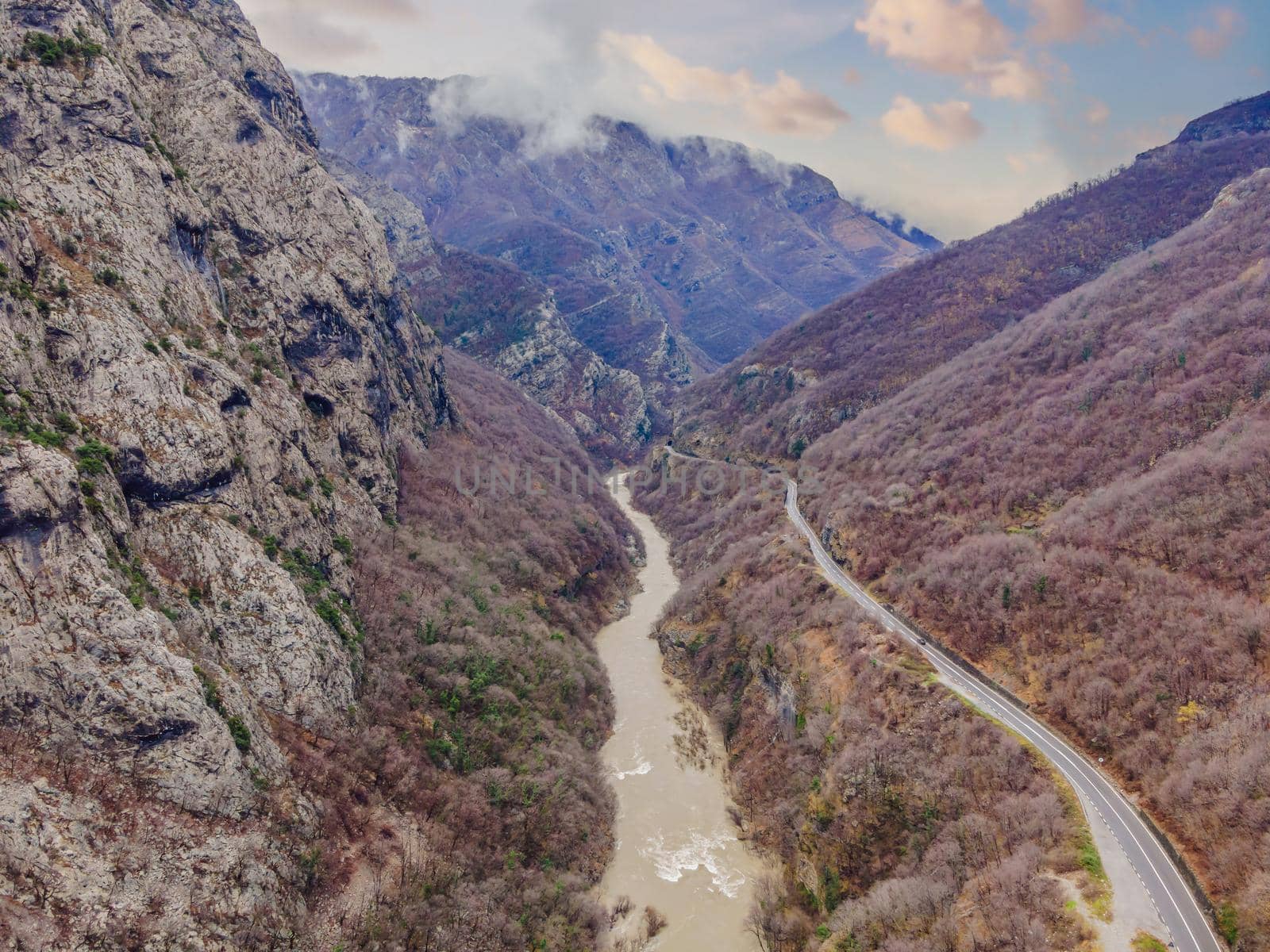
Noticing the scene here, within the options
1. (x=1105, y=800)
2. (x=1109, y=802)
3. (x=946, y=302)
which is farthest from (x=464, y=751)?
(x=946, y=302)

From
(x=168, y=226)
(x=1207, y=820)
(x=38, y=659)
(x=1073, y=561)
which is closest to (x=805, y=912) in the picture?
(x=1207, y=820)

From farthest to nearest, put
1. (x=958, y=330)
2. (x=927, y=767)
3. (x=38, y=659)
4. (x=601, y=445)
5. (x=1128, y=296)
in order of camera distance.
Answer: (x=601, y=445) < (x=958, y=330) < (x=1128, y=296) < (x=927, y=767) < (x=38, y=659)

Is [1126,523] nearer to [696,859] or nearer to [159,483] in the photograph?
[696,859]

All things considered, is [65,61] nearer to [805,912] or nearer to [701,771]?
[701,771]

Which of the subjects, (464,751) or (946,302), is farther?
(946,302)

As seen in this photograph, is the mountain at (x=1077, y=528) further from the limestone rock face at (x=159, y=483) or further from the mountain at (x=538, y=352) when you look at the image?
the mountain at (x=538, y=352)

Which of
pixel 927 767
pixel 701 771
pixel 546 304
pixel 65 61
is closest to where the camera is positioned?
pixel 927 767

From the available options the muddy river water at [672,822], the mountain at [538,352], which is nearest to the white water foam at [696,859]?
the muddy river water at [672,822]
